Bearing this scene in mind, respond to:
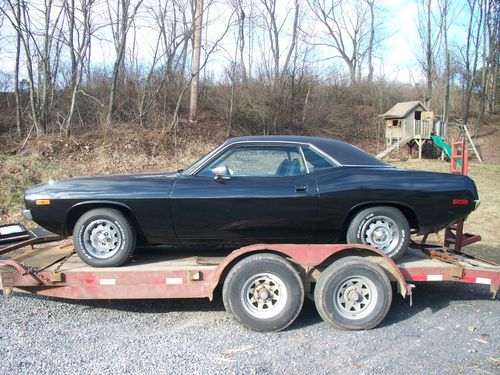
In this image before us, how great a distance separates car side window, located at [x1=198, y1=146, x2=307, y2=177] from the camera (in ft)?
15.5

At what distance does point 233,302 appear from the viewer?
4199 mm

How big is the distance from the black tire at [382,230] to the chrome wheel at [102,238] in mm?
→ 2421

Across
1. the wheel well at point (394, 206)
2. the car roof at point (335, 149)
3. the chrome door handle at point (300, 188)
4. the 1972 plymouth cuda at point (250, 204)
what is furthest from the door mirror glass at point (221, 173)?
the wheel well at point (394, 206)

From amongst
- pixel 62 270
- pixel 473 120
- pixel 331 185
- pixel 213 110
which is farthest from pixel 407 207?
pixel 473 120

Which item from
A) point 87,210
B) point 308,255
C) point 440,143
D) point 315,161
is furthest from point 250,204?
point 440,143

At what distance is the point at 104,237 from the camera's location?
4.57 metres

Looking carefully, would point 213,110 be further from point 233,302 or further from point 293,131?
point 233,302

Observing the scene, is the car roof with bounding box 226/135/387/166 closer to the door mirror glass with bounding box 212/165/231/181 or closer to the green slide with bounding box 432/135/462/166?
the door mirror glass with bounding box 212/165/231/181

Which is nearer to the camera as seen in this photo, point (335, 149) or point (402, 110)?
point (335, 149)

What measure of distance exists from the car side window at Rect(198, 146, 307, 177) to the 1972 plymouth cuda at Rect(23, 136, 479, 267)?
0.4 inches

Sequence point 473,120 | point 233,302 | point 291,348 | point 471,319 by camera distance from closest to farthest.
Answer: point 291,348 → point 233,302 → point 471,319 → point 473,120

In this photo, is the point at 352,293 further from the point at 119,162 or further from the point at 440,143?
the point at 440,143

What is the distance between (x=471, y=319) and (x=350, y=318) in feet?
4.41

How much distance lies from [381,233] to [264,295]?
1424mm
